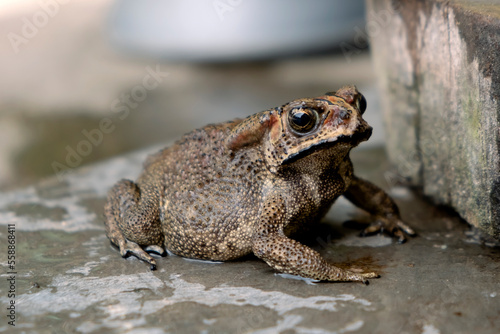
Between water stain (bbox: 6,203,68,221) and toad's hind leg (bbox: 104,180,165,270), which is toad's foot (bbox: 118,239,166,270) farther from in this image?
water stain (bbox: 6,203,68,221)

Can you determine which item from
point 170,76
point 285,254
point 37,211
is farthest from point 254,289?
point 170,76

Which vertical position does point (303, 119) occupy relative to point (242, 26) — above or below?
below

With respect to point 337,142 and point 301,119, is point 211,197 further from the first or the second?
point 337,142

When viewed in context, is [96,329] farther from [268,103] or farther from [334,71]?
[334,71]

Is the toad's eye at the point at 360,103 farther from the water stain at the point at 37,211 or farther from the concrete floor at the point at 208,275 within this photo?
the water stain at the point at 37,211

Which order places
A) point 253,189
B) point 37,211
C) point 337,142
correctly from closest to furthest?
point 337,142 → point 253,189 → point 37,211

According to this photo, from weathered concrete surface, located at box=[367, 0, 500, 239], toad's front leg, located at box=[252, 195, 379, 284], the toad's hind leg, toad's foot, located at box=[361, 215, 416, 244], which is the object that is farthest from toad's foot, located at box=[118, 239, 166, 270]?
weathered concrete surface, located at box=[367, 0, 500, 239]

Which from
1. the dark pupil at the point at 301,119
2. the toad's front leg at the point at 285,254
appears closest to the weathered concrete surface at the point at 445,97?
the toad's front leg at the point at 285,254
